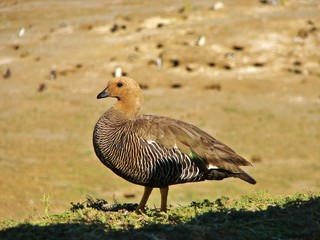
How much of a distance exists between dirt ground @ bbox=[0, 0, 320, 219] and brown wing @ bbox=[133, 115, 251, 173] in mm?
6643

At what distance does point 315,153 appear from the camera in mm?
27453

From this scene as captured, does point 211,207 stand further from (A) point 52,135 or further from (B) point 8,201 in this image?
(A) point 52,135

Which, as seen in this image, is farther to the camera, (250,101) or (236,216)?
(250,101)

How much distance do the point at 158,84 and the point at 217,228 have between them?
95.6 ft

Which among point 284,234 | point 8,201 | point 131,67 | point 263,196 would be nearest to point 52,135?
point 8,201

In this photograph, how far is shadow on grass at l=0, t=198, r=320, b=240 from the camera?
8500 mm

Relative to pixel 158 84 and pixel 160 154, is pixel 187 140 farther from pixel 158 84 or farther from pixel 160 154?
pixel 158 84

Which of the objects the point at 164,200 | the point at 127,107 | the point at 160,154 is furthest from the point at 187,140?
the point at 127,107

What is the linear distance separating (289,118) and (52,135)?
363 inches

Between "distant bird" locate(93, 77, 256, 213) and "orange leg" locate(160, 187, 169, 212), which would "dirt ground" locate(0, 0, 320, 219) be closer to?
"distant bird" locate(93, 77, 256, 213)

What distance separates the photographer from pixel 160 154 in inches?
444

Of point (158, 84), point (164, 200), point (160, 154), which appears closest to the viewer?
point (164, 200)

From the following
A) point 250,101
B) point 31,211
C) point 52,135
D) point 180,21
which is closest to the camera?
point 31,211

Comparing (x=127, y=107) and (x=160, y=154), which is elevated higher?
(x=127, y=107)
